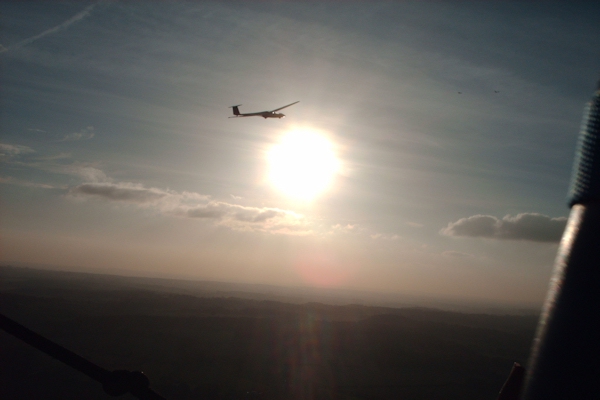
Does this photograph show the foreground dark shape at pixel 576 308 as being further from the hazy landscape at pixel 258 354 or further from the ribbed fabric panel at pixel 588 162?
the hazy landscape at pixel 258 354

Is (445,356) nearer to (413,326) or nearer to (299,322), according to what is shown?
(413,326)

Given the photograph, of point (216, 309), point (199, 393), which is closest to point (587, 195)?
point (199, 393)

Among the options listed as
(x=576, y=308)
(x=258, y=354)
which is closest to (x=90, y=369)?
(x=576, y=308)

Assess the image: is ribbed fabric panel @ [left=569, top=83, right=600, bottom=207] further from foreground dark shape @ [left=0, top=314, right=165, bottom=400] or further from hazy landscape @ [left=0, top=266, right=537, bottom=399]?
hazy landscape @ [left=0, top=266, right=537, bottom=399]

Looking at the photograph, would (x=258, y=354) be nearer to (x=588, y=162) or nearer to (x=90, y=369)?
(x=90, y=369)

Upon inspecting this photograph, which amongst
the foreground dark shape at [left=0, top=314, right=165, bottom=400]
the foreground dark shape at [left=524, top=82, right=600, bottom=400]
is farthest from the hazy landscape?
the foreground dark shape at [left=524, top=82, right=600, bottom=400]

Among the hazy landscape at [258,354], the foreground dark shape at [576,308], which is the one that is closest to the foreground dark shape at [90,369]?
the foreground dark shape at [576,308]
